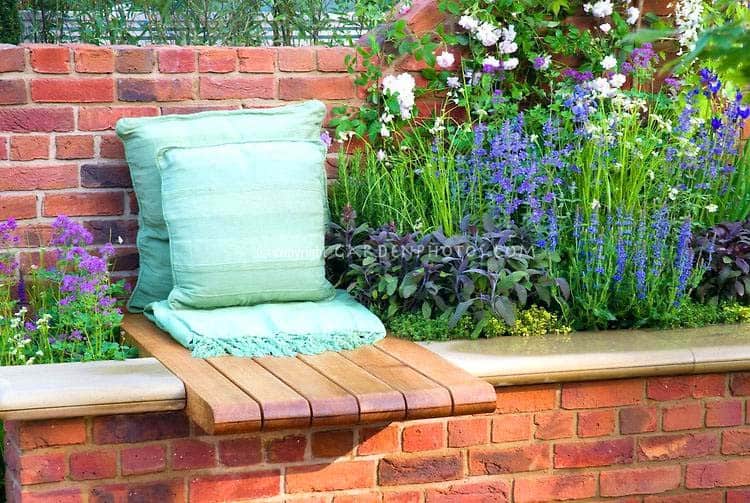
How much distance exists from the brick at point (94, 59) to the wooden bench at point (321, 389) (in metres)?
1.07

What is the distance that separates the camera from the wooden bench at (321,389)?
2471 millimetres

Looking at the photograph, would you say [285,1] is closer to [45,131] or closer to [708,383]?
[45,131]

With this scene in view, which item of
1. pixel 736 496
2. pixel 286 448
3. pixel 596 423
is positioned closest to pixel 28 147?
pixel 286 448

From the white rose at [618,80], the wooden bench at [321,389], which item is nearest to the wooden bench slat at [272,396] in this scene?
the wooden bench at [321,389]

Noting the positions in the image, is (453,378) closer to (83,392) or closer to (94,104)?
(83,392)

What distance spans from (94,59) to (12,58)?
10.3 inches

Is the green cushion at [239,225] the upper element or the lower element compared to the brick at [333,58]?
lower

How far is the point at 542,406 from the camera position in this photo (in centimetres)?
298

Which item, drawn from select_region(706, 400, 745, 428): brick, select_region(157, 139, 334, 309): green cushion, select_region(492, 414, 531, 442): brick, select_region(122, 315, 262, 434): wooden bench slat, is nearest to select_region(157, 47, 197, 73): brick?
select_region(157, 139, 334, 309): green cushion

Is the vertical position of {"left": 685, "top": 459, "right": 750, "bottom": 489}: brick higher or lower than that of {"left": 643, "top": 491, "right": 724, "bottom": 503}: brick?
higher

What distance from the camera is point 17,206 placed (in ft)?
11.3

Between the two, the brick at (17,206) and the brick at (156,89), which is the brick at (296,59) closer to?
the brick at (156,89)

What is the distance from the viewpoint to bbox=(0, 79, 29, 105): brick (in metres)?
3.38

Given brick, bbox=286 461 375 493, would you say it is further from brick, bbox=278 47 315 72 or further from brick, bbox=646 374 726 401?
brick, bbox=278 47 315 72
